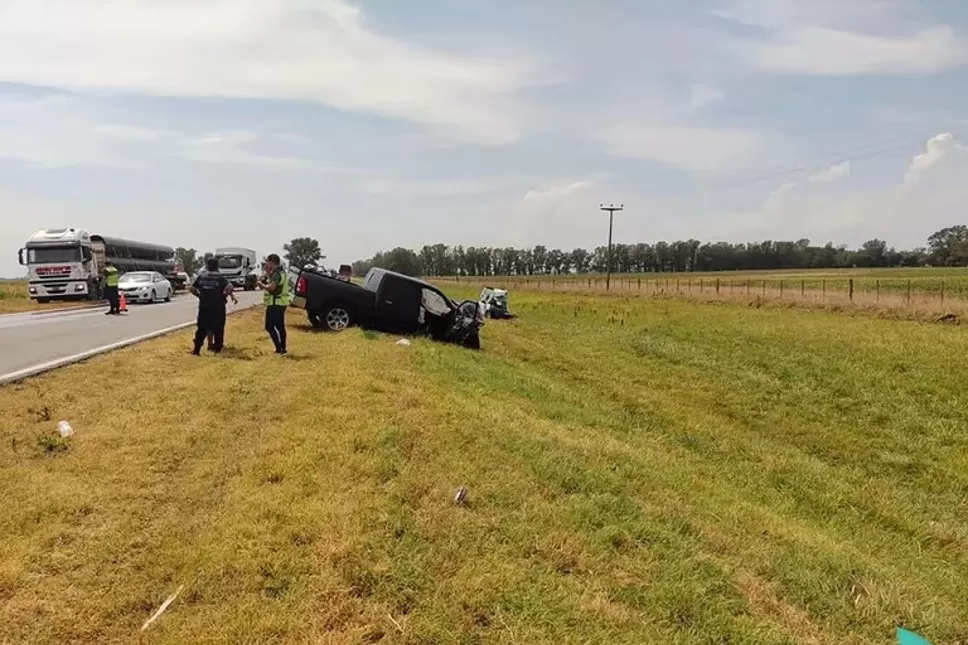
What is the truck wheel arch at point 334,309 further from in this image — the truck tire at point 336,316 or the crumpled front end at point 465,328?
the crumpled front end at point 465,328

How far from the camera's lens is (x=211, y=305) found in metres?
11.1

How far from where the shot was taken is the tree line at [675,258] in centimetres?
12006

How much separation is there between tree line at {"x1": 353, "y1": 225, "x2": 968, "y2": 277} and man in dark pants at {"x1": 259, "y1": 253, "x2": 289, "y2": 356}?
95.5 m

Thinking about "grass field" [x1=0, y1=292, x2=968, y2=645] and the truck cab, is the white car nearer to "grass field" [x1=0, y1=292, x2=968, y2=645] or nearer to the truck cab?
the truck cab

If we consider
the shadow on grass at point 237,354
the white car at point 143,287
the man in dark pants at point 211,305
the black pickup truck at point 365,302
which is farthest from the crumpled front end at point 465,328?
the white car at point 143,287

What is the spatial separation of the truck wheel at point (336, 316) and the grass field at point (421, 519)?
390 centimetres

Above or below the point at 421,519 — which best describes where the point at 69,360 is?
above

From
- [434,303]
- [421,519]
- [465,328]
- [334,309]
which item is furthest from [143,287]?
[421,519]

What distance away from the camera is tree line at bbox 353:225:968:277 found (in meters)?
120

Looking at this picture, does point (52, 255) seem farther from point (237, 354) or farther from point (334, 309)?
point (237, 354)

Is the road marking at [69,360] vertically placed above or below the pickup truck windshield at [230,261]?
below

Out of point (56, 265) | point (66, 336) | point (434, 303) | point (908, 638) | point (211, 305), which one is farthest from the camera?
point (56, 265)

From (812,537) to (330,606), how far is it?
4632 mm

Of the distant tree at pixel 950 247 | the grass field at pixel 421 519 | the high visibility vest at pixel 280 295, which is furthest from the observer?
the distant tree at pixel 950 247
